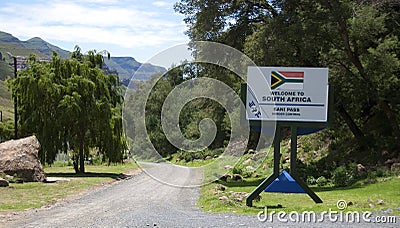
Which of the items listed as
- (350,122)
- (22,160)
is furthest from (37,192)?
(350,122)

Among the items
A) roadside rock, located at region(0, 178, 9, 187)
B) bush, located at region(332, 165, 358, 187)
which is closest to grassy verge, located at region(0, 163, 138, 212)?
roadside rock, located at region(0, 178, 9, 187)

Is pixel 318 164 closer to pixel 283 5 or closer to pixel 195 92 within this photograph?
pixel 283 5

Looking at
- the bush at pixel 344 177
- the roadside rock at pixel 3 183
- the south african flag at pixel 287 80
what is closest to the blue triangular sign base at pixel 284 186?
the south african flag at pixel 287 80

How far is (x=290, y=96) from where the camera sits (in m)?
13.3

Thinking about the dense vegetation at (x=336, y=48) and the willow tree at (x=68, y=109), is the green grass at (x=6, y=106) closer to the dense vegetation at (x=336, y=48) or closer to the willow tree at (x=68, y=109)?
the willow tree at (x=68, y=109)

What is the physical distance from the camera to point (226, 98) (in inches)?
883

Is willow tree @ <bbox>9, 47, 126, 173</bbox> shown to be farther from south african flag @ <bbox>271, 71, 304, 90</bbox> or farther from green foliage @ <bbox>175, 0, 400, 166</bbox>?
south african flag @ <bbox>271, 71, 304, 90</bbox>

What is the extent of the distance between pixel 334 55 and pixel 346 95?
1.87 meters

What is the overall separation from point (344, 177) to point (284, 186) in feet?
23.5

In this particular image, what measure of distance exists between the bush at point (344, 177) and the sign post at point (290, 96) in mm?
6539

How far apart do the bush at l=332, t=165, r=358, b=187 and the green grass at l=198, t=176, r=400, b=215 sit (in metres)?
0.80

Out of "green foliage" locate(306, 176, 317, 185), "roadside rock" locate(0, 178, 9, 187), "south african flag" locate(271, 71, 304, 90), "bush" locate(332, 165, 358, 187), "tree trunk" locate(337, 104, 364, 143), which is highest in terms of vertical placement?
"south african flag" locate(271, 71, 304, 90)

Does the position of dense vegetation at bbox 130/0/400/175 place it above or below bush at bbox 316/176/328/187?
above

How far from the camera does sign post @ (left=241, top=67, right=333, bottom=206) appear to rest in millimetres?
13195
